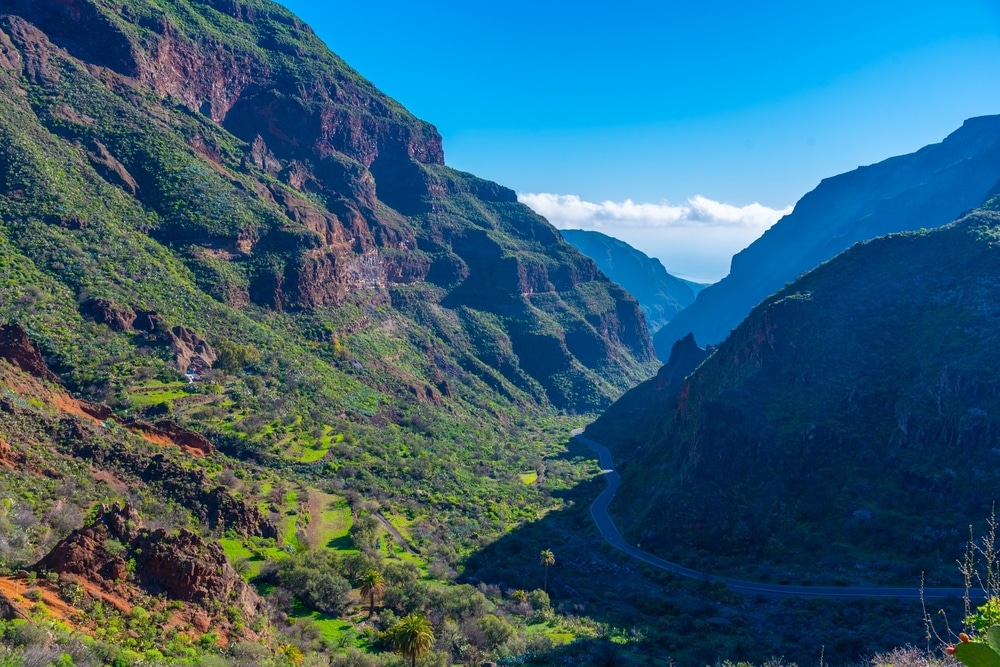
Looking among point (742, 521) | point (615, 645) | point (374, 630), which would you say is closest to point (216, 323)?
point (374, 630)

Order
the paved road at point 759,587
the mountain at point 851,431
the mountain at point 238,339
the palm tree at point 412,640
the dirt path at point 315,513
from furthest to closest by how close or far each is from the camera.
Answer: the mountain at point 851,431
the dirt path at point 315,513
the paved road at point 759,587
the mountain at point 238,339
the palm tree at point 412,640

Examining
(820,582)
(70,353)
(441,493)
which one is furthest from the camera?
(441,493)

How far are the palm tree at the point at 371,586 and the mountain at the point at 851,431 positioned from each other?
32.1 m

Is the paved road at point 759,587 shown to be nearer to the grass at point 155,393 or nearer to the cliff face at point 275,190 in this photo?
the grass at point 155,393

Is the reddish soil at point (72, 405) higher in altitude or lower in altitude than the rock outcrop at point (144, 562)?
higher

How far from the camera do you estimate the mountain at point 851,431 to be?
5041 cm

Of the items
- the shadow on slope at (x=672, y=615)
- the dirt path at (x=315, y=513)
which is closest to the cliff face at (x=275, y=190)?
the dirt path at (x=315, y=513)

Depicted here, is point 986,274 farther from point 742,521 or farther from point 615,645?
point 615,645

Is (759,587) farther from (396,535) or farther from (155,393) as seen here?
(155,393)

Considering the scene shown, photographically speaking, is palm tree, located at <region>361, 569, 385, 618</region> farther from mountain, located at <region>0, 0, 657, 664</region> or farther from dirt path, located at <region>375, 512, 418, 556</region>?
dirt path, located at <region>375, 512, 418, 556</region>

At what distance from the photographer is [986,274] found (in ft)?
210

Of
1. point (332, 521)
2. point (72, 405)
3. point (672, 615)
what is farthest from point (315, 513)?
point (672, 615)

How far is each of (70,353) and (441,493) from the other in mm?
41230

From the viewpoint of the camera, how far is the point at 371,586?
1410 inches
